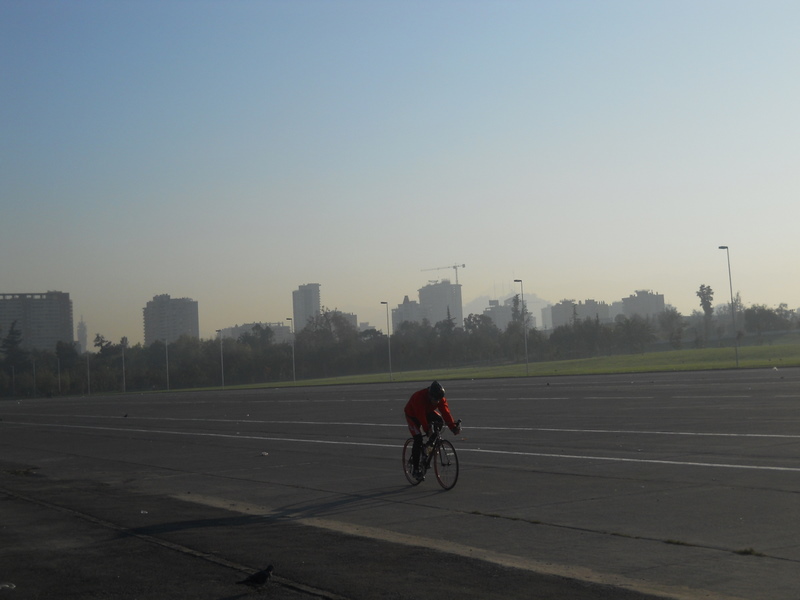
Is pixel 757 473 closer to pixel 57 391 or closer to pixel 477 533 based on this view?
pixel 477 533

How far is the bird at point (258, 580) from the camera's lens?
738 centimetres

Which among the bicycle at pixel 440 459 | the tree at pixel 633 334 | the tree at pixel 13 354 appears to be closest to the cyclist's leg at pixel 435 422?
the bicycle at pixel 440 459

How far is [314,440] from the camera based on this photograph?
22281 millimetres

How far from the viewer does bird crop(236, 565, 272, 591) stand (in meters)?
7.38

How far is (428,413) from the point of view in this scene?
13.3 metres

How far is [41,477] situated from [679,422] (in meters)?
14.9

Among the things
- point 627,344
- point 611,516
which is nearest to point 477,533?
point 611,516

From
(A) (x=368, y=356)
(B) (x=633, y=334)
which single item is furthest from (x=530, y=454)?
(A) (x=368, y=356)

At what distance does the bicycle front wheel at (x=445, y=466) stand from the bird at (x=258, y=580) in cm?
591

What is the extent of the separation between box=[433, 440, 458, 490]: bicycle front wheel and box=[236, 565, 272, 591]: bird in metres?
5.91

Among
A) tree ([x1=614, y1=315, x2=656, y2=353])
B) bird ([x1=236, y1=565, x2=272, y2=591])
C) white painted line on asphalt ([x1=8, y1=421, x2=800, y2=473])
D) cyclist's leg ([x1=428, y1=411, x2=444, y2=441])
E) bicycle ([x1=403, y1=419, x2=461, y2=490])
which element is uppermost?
tree ([x1=614, y1=315, x2=656, y2=353])

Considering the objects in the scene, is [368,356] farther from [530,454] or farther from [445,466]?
[445,466]

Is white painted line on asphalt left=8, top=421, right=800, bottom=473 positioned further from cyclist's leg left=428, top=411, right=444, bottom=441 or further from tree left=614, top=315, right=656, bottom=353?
tree left=614, top=315, right=656, bottom=353

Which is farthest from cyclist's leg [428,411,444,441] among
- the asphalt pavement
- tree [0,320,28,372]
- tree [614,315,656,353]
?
tree [0,320,28,372]
